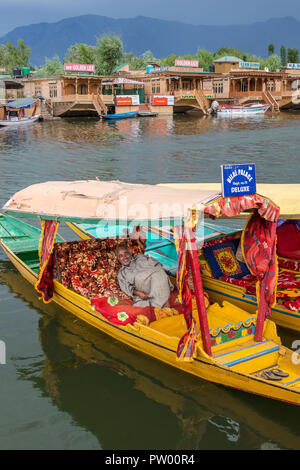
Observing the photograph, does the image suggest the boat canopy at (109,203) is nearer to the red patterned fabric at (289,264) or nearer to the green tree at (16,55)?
the red patterned fabric at (289,264)

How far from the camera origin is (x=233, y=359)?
5.55m

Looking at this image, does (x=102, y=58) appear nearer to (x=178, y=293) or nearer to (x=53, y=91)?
(x=53, y=91)

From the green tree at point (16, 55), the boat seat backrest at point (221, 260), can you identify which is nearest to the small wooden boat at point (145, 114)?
the boat seat backrest at point (221, 260)

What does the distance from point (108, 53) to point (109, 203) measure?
222 feet

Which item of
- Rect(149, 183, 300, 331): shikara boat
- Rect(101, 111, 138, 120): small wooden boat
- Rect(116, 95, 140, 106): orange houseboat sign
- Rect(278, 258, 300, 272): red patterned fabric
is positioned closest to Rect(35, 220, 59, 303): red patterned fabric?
Rect(149, 183, 300, 331): shikara boat

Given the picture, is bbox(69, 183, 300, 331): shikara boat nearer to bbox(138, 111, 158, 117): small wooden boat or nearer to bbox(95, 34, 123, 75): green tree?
bbox(138, 111, 158, 117): small wooden boat

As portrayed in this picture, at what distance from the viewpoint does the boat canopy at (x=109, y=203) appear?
5.24 metres

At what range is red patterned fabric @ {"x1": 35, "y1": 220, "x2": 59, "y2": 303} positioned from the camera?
284 inches

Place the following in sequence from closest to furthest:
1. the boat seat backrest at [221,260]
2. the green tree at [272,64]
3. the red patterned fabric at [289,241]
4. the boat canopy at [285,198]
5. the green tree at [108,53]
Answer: the boat canopy at [285,198], the boat seat backrest at [221,260], the red patterned fabric at [289,241], the green tree at [108,53], the green tree at [272,64]

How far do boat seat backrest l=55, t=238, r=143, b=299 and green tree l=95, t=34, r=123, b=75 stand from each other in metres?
65.2

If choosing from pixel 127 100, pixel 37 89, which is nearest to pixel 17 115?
pixel 37 89

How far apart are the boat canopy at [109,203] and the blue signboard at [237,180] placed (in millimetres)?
177
